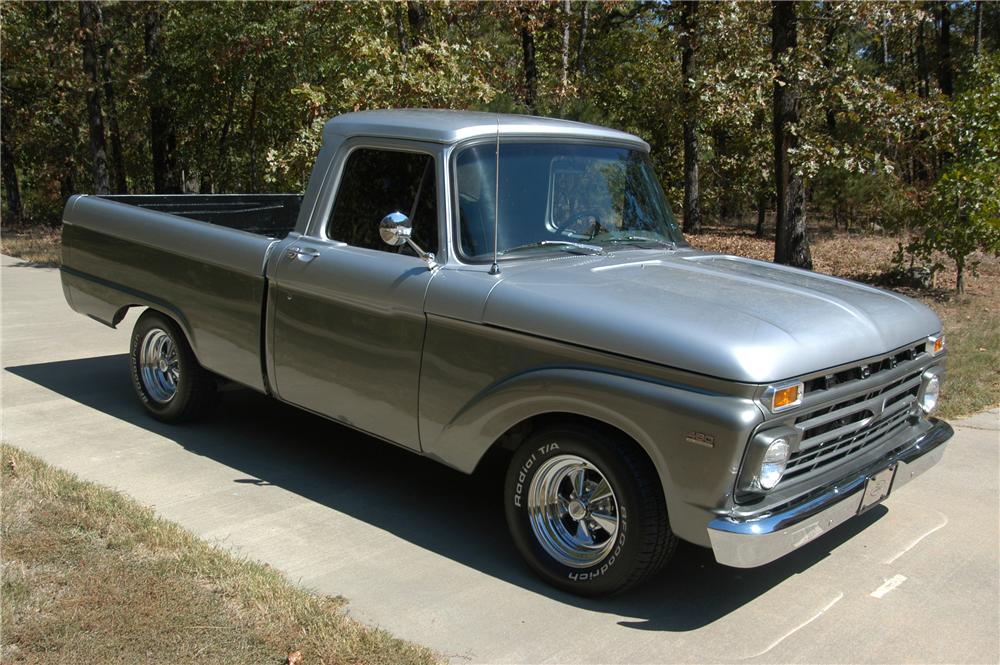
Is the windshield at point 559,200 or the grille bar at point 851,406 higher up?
the windshield at point 559,200

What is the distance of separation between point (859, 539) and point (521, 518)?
186 cm

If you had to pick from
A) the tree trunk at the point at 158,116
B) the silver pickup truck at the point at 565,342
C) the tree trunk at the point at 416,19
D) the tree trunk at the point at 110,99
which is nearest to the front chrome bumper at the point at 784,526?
the silver pickup truck at the point at 565,342

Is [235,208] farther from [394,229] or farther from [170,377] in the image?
[394,229]

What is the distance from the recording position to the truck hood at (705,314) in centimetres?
368

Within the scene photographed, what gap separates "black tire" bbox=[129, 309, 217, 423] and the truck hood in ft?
8.57

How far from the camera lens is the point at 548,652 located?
370 centimetres

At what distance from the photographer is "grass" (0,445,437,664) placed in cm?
353

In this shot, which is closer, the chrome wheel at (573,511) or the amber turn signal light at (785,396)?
the amber turn signal light at (785,396)

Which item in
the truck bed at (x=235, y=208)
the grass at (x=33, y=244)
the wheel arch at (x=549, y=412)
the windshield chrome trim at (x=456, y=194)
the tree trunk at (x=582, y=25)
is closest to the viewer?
the wheel arch at (x=549, y=412)

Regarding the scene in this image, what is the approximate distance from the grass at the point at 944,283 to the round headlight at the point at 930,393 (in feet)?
8.21

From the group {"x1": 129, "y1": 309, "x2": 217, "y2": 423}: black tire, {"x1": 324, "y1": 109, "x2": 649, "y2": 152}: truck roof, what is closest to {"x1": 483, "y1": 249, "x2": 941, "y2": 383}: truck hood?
{"x1": 324, "y1": 109, "x2": 649, "y2": 152}: truck roof

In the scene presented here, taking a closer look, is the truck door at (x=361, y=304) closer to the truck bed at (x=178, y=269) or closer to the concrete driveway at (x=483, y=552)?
the truck bed at (x=178, y=269)

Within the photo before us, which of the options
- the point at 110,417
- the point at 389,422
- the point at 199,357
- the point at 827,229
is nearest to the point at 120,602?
the point at 389,422

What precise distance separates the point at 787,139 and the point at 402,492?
9.35 m
